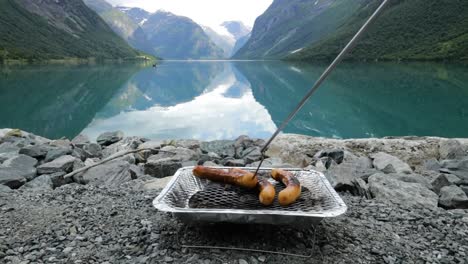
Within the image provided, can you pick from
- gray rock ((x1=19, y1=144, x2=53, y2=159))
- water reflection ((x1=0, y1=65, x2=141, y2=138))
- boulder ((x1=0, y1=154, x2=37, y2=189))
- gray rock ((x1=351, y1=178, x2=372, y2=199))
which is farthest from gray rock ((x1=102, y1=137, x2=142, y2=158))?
gray rock ((x1=351, y1=178, x2=372, y2=199))

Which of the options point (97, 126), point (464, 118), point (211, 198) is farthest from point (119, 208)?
point (464, 118)

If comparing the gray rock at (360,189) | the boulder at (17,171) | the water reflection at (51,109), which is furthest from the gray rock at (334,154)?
the water reflection at (51,109)

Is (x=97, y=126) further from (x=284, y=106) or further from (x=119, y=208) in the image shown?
(x=119, y=208)

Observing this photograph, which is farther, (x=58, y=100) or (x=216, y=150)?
(x=58, y=100)

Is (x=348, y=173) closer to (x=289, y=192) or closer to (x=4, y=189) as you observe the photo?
(x=289, y=192)

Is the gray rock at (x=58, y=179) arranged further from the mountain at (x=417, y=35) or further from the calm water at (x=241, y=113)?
the mountain at (x=417, y=35)
